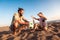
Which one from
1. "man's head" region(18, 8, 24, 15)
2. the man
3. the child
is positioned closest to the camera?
the man

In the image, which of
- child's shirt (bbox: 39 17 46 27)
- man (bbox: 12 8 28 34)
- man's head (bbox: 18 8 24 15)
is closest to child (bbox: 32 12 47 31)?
child's shirt (bbox: 39 17 46 27)

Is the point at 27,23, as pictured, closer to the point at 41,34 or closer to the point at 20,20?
the point at 20,20

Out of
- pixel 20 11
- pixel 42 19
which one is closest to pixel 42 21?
pixel 42 19

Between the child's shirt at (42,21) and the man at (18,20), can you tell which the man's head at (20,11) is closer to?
the man at (18,20)

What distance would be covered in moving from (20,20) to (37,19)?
0.77 meters

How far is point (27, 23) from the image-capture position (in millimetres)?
5953

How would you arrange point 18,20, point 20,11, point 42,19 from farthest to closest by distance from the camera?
point 42,19, point 20,11, point 18,20

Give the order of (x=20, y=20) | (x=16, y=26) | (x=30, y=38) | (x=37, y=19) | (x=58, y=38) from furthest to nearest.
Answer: (x=37, y=19) < (x=20, y=20) < (x=16, y=26) < (x=30, y=38) < (x=58, y=38)

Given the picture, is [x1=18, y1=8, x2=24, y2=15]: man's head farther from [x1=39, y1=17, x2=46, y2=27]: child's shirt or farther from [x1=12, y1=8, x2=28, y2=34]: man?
[x1=39, y1=17, x2=46, y2=27]: child's shirt

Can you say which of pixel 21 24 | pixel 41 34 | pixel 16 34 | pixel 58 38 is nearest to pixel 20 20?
pixel 21 24

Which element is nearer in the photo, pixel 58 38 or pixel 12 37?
pixel 58 38

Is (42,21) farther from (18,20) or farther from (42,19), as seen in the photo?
(18,20)

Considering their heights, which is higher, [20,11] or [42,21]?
Result: [20,11]

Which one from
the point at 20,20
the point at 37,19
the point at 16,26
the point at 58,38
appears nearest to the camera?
the point at 58,38
